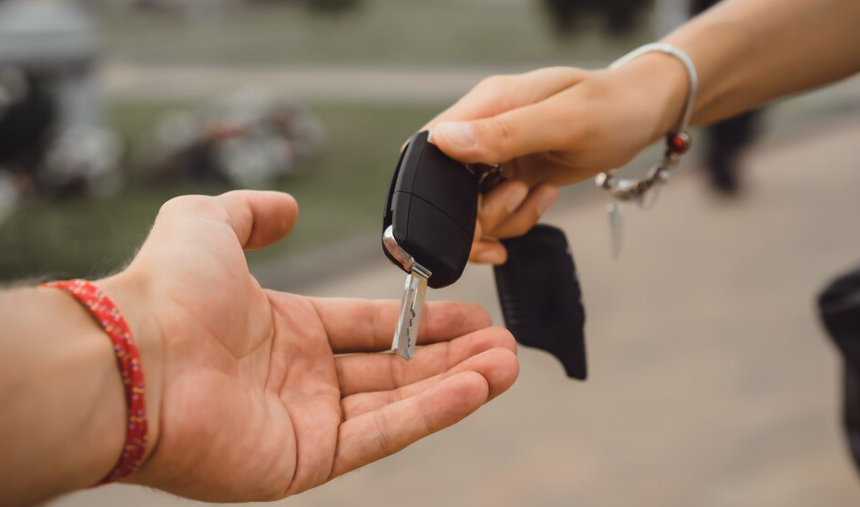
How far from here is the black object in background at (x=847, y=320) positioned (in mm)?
1803

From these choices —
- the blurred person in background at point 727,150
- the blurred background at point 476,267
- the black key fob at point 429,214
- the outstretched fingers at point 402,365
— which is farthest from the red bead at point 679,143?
the blurred person in background at point 727,150

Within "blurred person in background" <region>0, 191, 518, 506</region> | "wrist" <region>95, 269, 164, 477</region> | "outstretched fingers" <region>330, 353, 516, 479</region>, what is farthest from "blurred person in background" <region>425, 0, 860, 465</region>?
"wrist" <region>95, 269, 164, 477</region>

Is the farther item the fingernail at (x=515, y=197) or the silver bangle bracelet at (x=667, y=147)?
the silver bangle bracelet at (x=667, y=147)

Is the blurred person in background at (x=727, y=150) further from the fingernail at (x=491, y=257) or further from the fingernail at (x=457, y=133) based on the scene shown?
the fingernail at (x=457, y=133)

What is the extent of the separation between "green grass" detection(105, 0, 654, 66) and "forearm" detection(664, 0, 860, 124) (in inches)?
218

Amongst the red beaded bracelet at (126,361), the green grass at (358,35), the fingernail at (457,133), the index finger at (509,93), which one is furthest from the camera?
the green grass at (358,35)

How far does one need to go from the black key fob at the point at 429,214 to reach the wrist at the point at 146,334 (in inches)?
14.3

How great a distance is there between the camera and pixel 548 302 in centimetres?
157

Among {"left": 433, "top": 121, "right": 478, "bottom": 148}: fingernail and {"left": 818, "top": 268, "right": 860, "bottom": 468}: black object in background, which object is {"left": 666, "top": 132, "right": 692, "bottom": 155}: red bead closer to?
{"left": 818, "top": 268, "right": 860, "bottom": 468}: black object in background

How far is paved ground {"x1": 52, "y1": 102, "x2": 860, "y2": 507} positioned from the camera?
265 cm

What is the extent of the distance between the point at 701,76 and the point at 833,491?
1523 millimetres

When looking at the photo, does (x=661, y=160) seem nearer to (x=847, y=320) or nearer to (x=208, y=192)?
(x=847, y=320)

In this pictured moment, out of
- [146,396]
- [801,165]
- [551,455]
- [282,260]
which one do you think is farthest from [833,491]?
[801,165]

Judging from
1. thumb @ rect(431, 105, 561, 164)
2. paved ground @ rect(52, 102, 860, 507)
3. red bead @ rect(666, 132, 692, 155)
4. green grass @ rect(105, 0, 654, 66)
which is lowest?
paved ground @ rect(52, 102, 860, 507)
